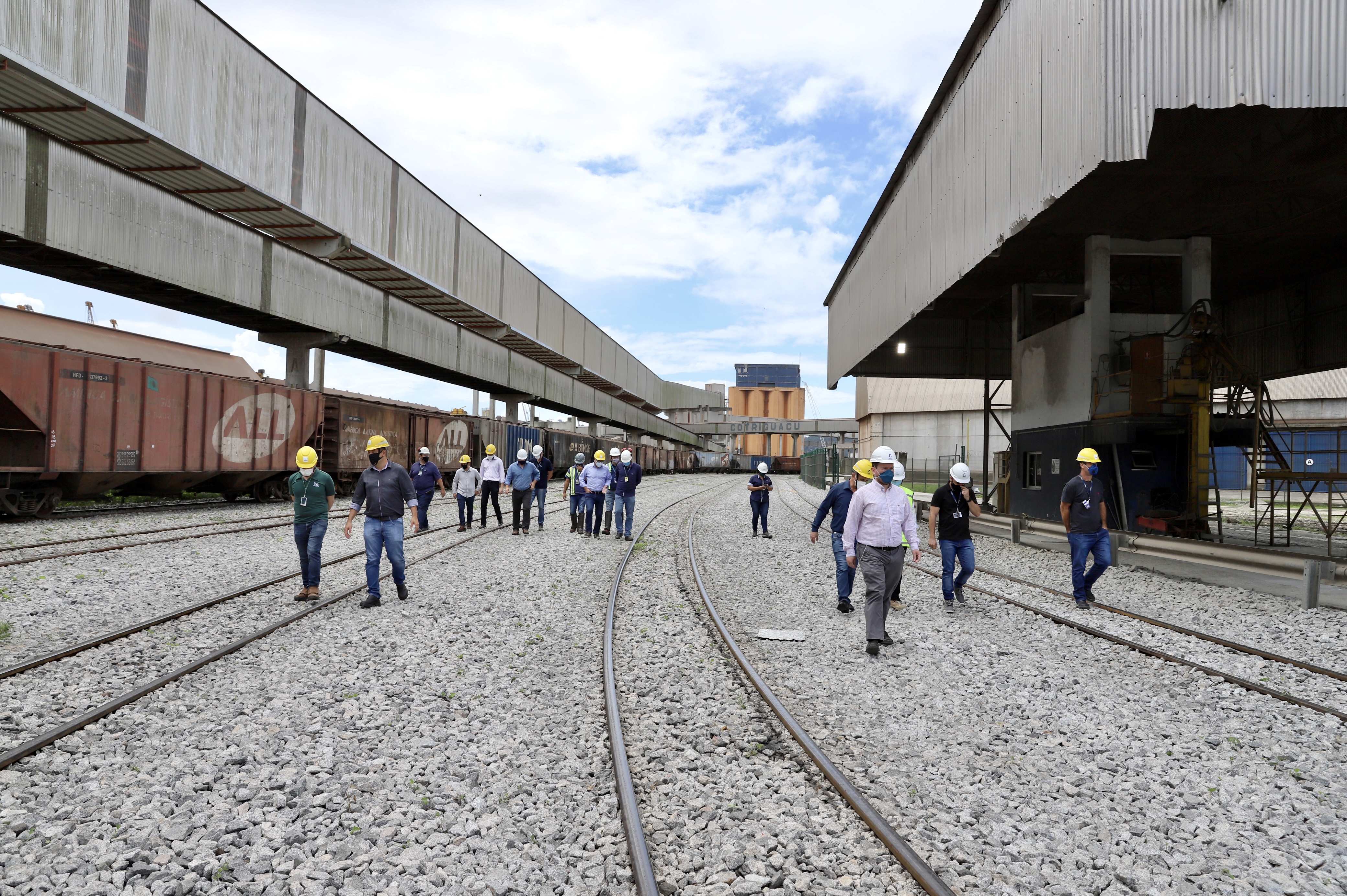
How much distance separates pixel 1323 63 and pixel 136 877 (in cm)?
1509

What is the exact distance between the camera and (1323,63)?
10141 millimetres

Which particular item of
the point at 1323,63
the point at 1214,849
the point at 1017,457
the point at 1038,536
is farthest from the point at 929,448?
the point at 1214,849

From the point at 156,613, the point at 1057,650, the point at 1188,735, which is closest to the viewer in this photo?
the point at 1188,735

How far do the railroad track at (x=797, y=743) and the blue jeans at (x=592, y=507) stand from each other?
8.33 m

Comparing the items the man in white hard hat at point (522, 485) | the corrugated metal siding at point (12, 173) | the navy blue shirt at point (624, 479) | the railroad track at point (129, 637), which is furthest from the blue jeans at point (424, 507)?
the corrugated metal siding at point (12, 173)

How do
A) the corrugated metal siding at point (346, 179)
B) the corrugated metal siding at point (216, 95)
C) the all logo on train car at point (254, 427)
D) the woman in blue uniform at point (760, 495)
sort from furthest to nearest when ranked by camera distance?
the corrugated metal siding at point (346, 179) → the all logo on train car at point (254, 427) → the corrugated metal siding at point (216, 95) → the woman in blue uniform at point (760, 495)

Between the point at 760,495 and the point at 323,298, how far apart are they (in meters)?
16.6

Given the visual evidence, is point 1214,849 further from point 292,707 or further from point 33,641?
point 33,641

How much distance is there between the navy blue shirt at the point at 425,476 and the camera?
14.7 meters

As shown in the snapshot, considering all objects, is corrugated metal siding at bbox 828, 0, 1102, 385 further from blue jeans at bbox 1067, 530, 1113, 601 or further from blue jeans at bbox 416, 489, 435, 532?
blue jeans at bbox 416, 489, 435, 532

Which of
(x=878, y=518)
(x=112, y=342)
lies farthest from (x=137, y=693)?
(x=112, y=342)

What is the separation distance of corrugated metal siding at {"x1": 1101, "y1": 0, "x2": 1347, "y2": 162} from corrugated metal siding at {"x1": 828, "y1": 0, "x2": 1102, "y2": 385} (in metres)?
0.33

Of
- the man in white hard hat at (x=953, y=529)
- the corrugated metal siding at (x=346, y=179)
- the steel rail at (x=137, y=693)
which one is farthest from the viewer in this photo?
the corrugated metal siding at (x=346, y=179)

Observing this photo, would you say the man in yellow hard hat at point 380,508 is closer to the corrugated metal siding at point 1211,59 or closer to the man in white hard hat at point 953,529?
the man in white hard hat at point 953,529
